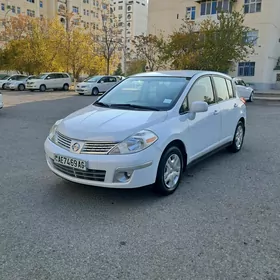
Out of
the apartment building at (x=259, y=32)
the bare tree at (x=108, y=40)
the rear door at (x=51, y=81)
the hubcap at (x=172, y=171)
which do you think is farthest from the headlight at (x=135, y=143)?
the bare tree at (x=108, y=40)

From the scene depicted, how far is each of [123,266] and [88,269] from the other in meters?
0.29

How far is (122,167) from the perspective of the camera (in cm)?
333

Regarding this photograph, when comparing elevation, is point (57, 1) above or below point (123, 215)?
above

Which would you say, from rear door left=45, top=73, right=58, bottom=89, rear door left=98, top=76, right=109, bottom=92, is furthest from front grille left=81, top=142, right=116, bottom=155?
rear door left=45, top=73, right=58, bottom=89

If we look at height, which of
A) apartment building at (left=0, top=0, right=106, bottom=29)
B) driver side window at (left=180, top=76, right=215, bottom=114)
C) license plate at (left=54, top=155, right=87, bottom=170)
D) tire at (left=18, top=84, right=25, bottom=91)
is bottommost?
tire at (left=18, top=84, right=25, bottom=91)

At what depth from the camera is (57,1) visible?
62562mm

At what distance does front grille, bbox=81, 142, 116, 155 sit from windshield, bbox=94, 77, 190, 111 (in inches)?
41.1

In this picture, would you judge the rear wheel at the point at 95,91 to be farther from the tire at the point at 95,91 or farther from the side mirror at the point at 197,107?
the side mirror at the point at 197,107

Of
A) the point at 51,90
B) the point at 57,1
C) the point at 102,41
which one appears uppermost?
the point at 57,1

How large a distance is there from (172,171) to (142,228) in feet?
3.60

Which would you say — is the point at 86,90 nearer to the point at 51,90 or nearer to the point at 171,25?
the point at 51,90

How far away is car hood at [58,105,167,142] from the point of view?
11.3ft

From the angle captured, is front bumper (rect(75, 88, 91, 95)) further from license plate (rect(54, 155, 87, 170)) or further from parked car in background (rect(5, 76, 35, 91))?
license plate (rect(54, 155, 87, 170))

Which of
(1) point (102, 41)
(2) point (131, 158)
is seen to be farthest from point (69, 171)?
(1) point (102, 41)
